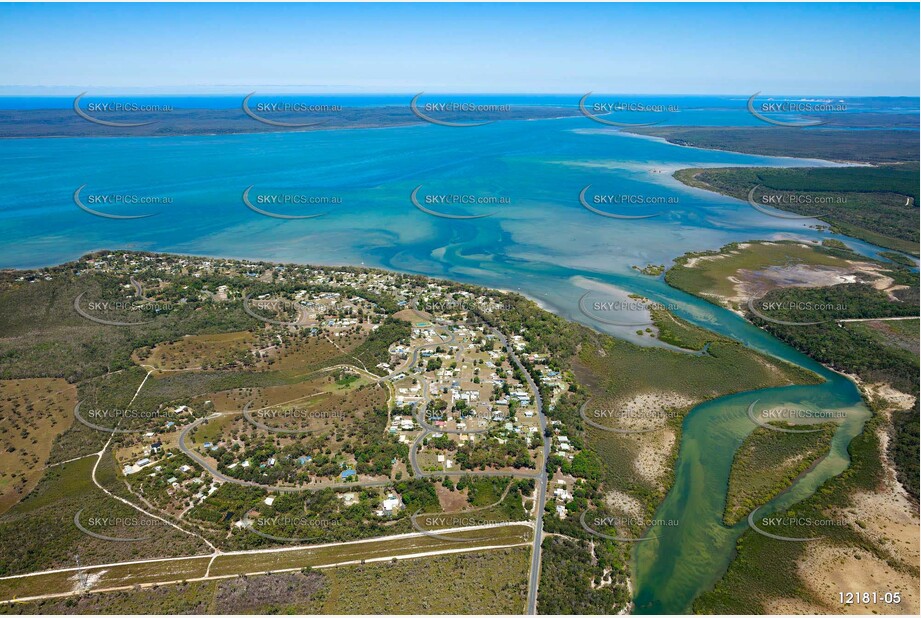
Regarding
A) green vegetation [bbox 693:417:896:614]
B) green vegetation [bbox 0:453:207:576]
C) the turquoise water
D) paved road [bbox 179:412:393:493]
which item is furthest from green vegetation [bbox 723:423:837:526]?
green vegetation [bbox 0:453:207:576]

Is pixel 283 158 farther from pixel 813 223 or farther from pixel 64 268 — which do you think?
pixel 813 223

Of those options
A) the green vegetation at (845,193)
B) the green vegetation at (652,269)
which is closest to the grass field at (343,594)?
the green vegetation at (652,269)

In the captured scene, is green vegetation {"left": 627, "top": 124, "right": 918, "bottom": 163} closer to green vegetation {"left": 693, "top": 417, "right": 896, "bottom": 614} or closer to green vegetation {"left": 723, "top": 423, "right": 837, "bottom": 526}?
green vegetation {"left": 723, "top": 423, "right": 837, "bottom": 526}

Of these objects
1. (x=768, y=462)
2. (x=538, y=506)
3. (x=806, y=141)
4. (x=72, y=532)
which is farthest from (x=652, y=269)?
(x=806, y=141)

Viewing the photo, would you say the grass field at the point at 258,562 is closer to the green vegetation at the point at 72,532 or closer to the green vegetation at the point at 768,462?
the green vegetation at the point at 72,532

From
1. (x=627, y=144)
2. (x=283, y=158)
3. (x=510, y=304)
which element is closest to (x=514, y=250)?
(x=510, y=304)

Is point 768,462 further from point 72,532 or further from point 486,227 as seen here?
point 486,227
